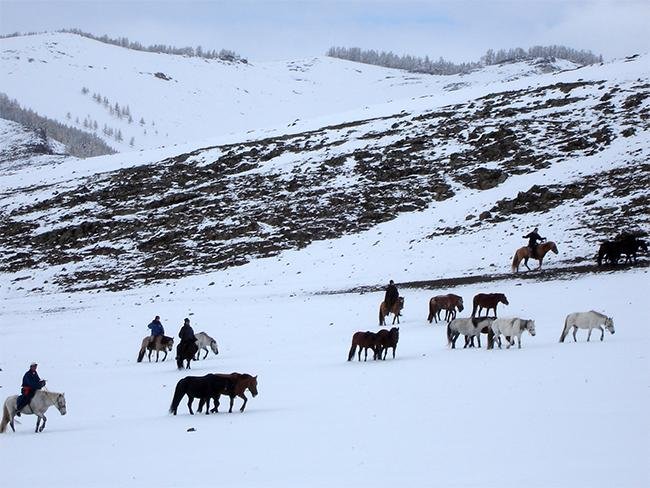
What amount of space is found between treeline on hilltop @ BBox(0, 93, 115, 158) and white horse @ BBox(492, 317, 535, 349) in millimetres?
129996

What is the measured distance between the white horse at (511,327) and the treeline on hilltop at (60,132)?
5118 inches

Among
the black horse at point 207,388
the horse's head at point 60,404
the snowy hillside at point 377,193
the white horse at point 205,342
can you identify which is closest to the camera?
the black horse at point 207,388

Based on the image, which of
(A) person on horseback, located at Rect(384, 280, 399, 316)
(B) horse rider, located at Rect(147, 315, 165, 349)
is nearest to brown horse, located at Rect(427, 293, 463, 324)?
(A) person on horseback, located at Rect(384, 280, 399, 316)

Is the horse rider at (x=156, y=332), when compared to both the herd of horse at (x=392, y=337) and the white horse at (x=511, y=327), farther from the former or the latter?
the white horse at (x=511, y=327)

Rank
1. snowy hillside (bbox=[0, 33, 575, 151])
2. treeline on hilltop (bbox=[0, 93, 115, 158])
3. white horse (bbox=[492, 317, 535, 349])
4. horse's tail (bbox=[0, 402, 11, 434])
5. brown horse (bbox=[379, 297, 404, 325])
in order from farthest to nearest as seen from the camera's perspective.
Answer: snowy hillside (bbox=[0, 33, 575, 151]) → treeline on hilltop (bbox=[0, 93, 115, 158]) → brown horse (bbox=[379, 297, 404, 325]) → white horse (bbox=[492, 317, 535, 349]) → horse's tail (bbox=[0, 402, 11, 434])

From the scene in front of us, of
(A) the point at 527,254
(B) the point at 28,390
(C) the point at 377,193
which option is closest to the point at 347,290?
(A) the point at 527,254

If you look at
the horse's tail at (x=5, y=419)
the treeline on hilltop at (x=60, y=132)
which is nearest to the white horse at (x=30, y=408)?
the horse's tail at (x=5, y=419)

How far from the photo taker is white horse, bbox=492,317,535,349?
18.1 m

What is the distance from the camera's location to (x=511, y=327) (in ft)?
59.7

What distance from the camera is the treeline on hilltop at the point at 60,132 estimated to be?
140500 millimetres

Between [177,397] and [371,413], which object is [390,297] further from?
[371,413]

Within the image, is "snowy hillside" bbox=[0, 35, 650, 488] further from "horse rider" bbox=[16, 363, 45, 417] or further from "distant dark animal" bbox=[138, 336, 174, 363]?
"horse rider" bbox=[16, 363, 45, 417]

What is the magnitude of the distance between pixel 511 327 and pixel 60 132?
149 meters

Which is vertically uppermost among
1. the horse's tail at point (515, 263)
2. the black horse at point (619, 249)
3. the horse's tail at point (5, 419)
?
the black horse at point (619, 249)
